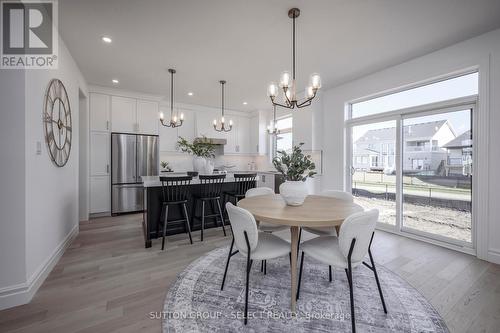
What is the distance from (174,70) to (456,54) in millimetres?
4140

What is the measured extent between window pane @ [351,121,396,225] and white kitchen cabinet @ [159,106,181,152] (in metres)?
4.29

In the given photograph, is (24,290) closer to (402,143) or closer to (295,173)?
(295,173)

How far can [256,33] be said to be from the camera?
2.58 metres

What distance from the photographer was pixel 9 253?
1.78 metres

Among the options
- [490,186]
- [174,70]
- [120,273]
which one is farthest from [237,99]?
[490,186]

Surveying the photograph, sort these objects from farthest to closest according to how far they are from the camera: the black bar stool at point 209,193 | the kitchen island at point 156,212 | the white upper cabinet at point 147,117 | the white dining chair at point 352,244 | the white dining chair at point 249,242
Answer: the white upper cabinet at point 147,117
the black bar stool at point 209,193
the kitchen island at point 156,212
the white dining chair at point 249,242
the white dining chair at point 352,244

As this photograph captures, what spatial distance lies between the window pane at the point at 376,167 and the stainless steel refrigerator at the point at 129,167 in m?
4.46

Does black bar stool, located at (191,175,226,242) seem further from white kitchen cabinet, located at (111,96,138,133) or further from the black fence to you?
the black fence

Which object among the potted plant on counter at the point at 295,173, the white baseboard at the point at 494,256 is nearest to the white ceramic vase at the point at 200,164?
the potted plant on counter at the point at 295,173

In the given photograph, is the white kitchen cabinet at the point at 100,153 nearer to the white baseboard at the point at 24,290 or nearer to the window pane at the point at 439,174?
the white baseboard at the point at 24,290

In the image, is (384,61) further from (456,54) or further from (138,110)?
(138,110)

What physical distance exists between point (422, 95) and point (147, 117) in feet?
17.7

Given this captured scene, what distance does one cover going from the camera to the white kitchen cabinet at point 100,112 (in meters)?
4.45

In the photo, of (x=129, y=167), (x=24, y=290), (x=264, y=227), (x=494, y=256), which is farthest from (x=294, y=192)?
(x=129, y=167)
